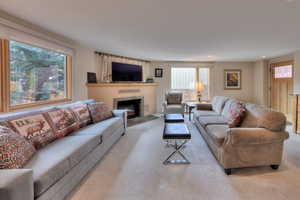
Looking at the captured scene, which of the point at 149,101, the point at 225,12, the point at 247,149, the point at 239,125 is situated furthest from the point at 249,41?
the point at 149,101

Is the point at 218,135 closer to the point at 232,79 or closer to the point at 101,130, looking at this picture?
the point at 101,130

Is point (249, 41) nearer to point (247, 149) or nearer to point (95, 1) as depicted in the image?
point (247, 149)

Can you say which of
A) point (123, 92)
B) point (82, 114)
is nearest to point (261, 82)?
point (123, 92)

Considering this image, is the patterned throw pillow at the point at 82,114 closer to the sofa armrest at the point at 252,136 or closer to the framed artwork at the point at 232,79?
the sofa armrest at the point at 252,136

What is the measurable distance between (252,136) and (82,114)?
280 centimetres

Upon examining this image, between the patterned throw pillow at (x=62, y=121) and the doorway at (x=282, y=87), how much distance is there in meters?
6.18

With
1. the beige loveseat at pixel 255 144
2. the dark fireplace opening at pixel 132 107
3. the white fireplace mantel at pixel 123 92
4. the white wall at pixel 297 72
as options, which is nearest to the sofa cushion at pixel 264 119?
the beige loveseat at pixel 255 144

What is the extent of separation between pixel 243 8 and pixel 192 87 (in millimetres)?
4879

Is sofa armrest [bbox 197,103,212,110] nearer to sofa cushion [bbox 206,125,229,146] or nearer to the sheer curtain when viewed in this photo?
sofa cushion [bbox 206,125,229,146]

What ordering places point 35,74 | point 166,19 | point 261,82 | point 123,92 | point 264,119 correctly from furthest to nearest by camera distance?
point 261,82, point 123,92, point 35,74, point 166,19, point 264,119

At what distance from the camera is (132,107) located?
6.34 m

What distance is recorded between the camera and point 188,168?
255 cm

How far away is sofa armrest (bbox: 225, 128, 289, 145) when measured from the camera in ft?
7.58

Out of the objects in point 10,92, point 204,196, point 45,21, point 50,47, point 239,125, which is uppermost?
point 45,21
